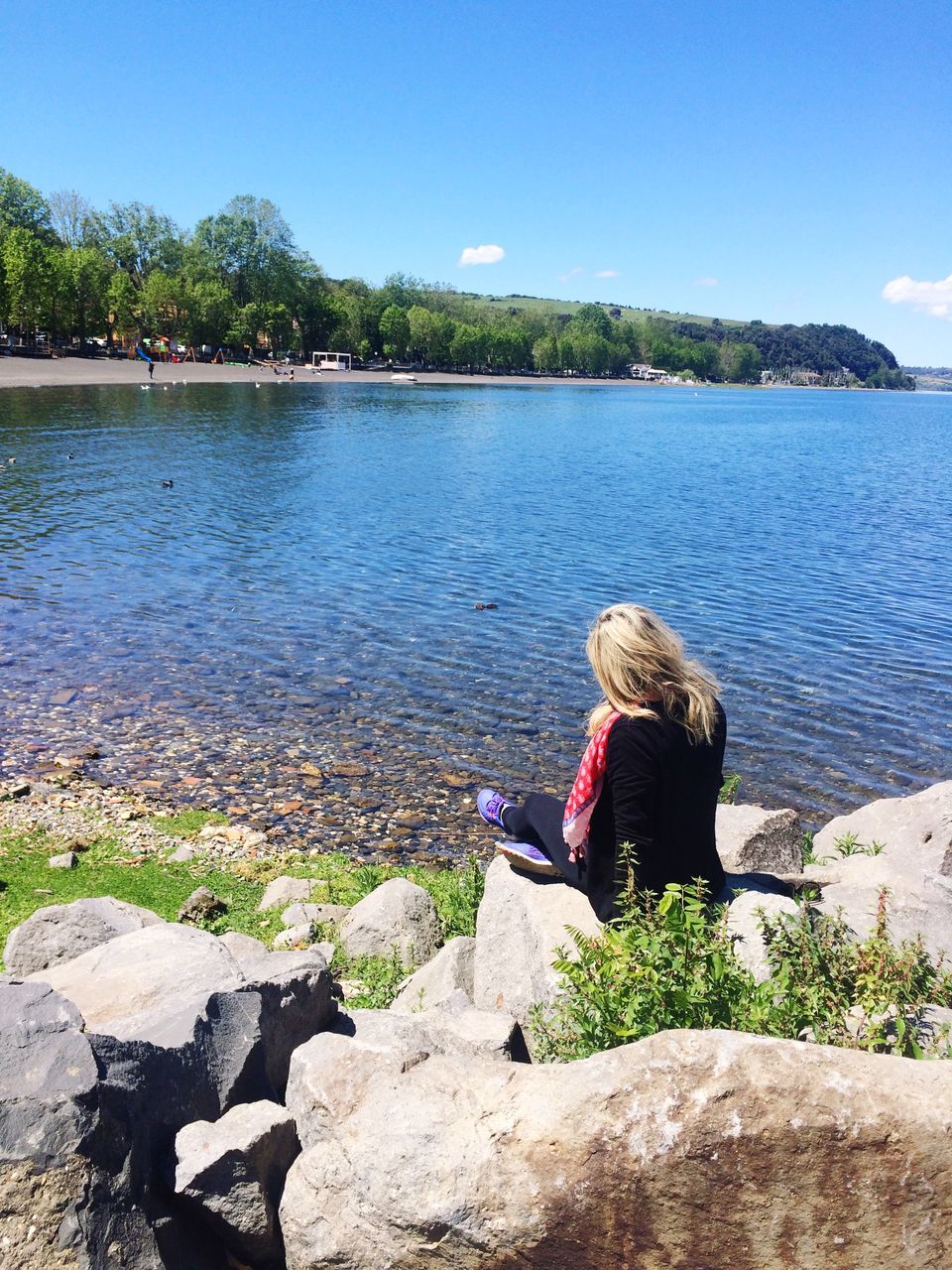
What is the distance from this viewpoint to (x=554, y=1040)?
5051 mm

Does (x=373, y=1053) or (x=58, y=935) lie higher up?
(x=373, y=1053)

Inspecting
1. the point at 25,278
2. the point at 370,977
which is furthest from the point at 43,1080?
the point at 25,278

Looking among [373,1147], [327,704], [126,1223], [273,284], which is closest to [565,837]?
[373,1147]

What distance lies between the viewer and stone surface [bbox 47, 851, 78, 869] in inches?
368

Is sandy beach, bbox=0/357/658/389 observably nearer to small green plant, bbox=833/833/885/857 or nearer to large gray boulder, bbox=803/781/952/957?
large gray boulder, bbox=803/781/952/957

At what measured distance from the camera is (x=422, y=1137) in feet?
12.5

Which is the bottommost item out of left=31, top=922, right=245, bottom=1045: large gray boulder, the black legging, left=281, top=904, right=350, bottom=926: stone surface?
left=281, top=904, right=350, bottom=926: stone surface

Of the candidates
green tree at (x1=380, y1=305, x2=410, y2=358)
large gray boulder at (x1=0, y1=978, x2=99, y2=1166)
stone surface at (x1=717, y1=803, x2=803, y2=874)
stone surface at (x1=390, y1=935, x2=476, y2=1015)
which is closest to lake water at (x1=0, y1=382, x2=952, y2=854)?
stone surface at (x1=717, y1=803, x2=803, y2=874)

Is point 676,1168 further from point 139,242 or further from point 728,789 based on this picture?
point 139,242

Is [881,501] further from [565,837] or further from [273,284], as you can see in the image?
[273,284]

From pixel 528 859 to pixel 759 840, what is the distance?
2.28 m

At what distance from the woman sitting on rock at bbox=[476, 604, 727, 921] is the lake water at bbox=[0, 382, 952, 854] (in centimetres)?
526

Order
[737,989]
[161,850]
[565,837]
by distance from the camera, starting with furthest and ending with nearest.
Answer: [161,850] → [565,837] → [737,989]

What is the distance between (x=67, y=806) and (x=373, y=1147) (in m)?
8.17
